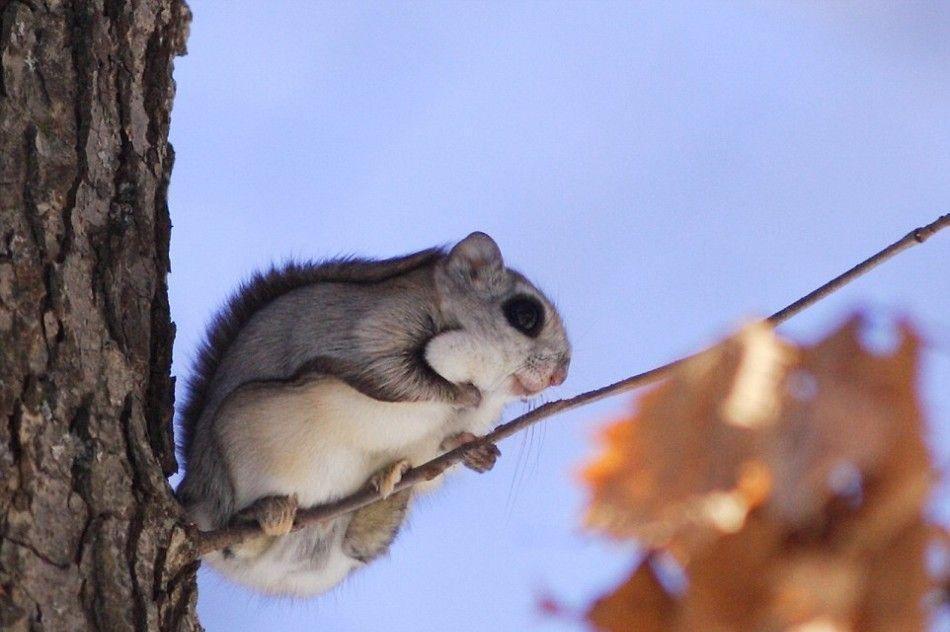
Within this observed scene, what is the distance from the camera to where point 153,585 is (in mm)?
2381

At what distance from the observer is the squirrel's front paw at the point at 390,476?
302cm

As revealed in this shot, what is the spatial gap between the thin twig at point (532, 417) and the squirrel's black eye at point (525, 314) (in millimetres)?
819

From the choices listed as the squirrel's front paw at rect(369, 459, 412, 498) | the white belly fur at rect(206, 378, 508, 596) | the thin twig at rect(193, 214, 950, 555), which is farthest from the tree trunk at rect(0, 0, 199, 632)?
the squirrel's front paw at rect(369, 459, 412, 498)

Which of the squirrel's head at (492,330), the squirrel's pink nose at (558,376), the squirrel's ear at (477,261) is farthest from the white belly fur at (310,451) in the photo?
the squirrel's ear at (477,261)

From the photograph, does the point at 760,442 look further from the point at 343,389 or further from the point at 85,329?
the point at 343,389

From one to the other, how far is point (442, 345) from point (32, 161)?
1301 millimetres

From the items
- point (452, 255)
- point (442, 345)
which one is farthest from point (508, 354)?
point (452, 255)

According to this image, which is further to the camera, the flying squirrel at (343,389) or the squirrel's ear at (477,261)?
the squirrel's ear at (477,261)

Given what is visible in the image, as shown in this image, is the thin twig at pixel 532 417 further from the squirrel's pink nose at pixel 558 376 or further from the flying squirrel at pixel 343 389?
the squirrel's pink nose at pixel 558 376

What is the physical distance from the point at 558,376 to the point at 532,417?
1204 mm

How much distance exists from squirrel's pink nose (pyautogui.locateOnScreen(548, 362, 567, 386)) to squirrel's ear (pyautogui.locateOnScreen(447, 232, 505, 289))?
13.3 inches

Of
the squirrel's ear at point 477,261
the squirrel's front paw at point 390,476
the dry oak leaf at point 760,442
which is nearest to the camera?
the dry oak leaf at point 760,442

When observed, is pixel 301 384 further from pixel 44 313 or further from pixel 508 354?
pixel 44 313

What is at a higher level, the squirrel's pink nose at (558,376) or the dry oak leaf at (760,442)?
the squirrel's pink nose at (558,376)
